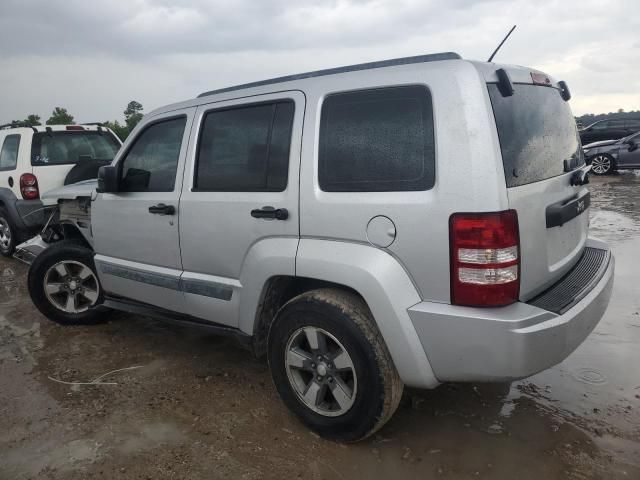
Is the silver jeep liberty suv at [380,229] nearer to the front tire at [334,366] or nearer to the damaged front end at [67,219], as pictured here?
the front tire at [334,366]

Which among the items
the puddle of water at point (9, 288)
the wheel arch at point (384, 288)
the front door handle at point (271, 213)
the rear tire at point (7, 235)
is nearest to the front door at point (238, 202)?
the front door handle at point (271, 213)

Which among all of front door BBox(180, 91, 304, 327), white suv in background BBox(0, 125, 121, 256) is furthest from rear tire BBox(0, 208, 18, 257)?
front door BBox(180, 91, 304, 327)

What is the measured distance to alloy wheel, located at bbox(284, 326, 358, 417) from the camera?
8.66 feet

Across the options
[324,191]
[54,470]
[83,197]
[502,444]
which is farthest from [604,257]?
[83,197]

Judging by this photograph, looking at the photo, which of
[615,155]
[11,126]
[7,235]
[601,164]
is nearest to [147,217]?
[7,235]

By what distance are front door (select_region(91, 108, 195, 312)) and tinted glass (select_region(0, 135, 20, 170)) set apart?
151 inches

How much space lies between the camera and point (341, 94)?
8.77 feet

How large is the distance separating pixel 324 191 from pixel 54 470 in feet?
6.43

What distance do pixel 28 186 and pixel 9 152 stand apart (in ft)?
2.59

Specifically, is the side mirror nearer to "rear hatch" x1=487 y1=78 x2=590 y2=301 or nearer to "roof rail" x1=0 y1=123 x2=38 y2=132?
"rear hatch" x1=487 y1=78 x2=590 y2=301

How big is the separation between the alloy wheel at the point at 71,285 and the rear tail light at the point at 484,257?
3397 mm

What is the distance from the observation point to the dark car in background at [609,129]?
18.1 m

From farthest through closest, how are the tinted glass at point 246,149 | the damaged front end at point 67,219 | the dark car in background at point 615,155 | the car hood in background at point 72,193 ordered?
the dark car in background at point 615,155 → the damaged front end at point 67,219 → the car hood in background at point 72,193 → the tinted glass at point 246,149

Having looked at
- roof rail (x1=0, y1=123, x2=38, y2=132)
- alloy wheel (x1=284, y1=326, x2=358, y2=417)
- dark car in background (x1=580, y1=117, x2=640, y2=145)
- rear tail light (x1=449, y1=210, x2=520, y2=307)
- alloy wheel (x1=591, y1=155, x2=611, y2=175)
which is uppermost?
dark car in background (x1=580, y1=117, x2=640, y2=145)
